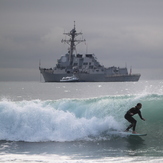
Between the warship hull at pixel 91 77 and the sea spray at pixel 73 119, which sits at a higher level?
the warship hull at pixel 91 77

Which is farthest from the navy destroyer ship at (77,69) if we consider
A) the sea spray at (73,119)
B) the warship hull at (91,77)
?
the sea spray at (73,119)

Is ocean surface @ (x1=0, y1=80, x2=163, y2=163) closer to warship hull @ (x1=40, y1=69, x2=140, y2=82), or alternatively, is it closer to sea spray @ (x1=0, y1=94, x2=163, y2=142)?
sea spray @ (x1=0, y1=94, x2=163, y2=142)

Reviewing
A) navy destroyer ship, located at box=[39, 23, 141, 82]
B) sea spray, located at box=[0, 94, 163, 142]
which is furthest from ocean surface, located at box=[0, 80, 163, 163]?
navy destroyer ship, located at box=[39, 23, 141, 82]

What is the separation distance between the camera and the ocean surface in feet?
40.1

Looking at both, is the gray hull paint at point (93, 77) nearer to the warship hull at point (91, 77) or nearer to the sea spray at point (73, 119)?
the warship hull at point (91, 77)

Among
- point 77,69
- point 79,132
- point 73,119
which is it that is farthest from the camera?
point 77,69

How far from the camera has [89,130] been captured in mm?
15664

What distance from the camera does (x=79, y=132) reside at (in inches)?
608

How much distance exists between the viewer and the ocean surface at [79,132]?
12.2 metres

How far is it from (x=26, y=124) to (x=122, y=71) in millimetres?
138287

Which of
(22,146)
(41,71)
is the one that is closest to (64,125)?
(22,146)

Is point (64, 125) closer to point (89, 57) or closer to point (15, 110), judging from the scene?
point (15, 110)

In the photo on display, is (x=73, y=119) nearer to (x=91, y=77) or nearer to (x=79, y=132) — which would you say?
(x=79, y=132)

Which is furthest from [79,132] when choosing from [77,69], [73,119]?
[77,69]
